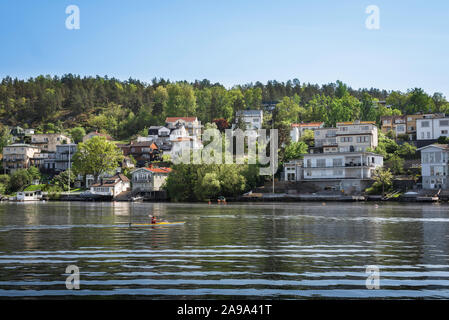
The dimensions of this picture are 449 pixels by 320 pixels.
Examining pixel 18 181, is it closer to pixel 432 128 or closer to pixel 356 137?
pixel 356 137

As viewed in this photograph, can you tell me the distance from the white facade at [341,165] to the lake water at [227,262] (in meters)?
69.4

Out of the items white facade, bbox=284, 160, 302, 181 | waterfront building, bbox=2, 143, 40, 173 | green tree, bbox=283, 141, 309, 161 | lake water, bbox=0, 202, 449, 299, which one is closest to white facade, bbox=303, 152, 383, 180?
white facade, bbox=284, 160, 302, 181

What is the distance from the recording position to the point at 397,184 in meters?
102

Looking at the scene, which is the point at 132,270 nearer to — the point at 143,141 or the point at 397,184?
the point at 397,184

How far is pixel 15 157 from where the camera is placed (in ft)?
547

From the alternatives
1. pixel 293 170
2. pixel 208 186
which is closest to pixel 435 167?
pixel 293 170

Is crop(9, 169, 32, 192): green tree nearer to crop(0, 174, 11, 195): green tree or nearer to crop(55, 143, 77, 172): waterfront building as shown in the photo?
crop(0, 174, 11, 195): green tree

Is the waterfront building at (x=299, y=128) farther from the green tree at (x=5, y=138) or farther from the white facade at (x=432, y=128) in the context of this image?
the green tree at (x=5, y=138)

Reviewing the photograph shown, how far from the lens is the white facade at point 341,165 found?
11038cm

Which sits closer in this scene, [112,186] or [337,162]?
[337,162]

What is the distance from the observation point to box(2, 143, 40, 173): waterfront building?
166m

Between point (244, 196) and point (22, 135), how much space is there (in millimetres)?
125341

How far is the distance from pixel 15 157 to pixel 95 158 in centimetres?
4071
